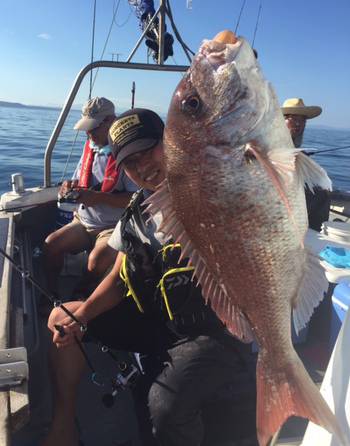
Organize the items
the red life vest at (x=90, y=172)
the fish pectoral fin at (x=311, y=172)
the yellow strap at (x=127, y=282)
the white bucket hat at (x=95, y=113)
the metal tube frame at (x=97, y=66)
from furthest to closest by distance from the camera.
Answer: the metal tube frame at (x=97, y=66) → the white bucket hat at (x=95, y=113) → the red life vest at (x=90, y=172) → the yellow strap at (x=127, y=282) → the fish pectoral fin at (x=311, y=172)

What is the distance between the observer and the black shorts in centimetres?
213

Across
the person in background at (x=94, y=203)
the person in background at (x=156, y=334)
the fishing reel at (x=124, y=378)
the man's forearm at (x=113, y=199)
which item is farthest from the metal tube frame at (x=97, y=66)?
the fishing reel at (x=124, y=378)

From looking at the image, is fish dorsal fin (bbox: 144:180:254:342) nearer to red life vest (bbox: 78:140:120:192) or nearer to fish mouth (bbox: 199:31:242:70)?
fish mouth (bbox: 199:31:242:70)

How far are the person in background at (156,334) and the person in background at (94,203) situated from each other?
3.58 feet

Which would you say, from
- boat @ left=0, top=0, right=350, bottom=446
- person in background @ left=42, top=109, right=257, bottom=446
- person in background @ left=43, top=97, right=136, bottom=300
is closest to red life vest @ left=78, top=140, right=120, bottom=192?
person in background @ left=43, top=97, right=136, bottom=300

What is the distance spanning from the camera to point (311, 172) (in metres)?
1.13

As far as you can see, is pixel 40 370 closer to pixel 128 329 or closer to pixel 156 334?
pixel 128 329

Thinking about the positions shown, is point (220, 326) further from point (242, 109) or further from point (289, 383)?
point (242, 109)

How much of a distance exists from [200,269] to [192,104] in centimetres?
54

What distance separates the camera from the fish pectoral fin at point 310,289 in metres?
1.23

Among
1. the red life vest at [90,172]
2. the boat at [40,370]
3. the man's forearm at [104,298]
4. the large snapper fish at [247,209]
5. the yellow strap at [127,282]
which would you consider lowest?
the boat at [40,370]

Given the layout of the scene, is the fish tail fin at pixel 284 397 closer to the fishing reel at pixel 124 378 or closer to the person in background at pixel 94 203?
the fishing reel at pixel 124 378

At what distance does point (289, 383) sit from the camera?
1251 mm

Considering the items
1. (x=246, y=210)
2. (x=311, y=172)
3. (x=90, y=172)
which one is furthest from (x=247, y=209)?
(x=90, y=172)
